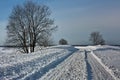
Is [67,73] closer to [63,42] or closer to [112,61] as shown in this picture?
[112,61]

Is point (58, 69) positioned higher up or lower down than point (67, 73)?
higher up

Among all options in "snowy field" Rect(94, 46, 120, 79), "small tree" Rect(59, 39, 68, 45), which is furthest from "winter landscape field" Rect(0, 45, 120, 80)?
"small tree" Rect(59, 39, 68, 45)

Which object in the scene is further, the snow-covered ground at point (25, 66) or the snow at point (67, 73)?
the snow-covered ground at point (25, 66)

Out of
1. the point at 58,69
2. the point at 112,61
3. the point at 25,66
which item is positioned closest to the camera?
the point at 58,69

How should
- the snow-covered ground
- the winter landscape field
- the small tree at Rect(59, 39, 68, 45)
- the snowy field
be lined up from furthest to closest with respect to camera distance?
1. the small tree at Rect(59, 39, 68, 45)
2. the snowy field
3. the snow-covered ground
4. the winter landscape field

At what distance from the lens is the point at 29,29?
A: 4803 centimetres

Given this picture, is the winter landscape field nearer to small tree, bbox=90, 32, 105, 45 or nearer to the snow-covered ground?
the snow-covered ground

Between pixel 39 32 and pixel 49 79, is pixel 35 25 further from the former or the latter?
pixel 49 79

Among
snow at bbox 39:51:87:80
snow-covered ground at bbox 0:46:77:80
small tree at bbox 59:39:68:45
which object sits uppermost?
small tree at bbox 59:39:68:45

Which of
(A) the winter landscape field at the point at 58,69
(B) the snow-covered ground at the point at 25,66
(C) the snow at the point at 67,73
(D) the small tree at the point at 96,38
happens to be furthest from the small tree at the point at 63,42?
(C) the snow at the point at 67,73

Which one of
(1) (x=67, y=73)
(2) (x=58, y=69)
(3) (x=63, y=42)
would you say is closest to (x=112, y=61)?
(2) (x=58, y=69)

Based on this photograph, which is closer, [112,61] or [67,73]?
[67,73]

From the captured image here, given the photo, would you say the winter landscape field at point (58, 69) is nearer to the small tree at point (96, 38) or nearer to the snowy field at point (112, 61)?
the snowy field at point (112, 61)

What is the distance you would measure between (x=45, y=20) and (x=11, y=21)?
7011mm
